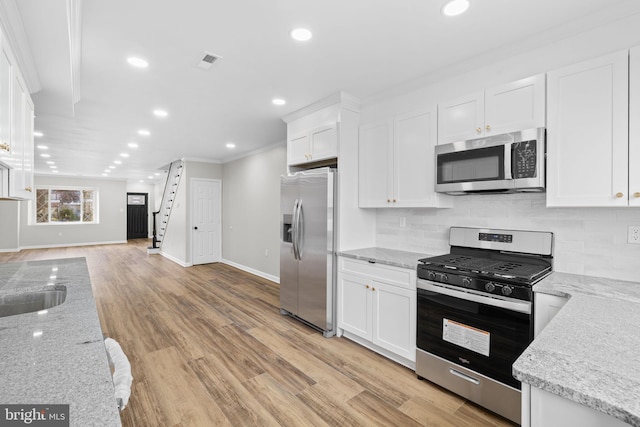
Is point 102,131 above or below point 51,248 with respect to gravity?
above

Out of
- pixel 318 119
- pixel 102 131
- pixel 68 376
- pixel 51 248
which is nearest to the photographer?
pixel 68 376

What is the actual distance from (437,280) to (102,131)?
512cm

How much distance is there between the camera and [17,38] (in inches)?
70.3

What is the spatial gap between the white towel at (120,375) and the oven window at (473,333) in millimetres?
1987

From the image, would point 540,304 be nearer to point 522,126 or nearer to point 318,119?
point 522,126

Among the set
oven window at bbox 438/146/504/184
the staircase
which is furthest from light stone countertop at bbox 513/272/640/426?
the staircase

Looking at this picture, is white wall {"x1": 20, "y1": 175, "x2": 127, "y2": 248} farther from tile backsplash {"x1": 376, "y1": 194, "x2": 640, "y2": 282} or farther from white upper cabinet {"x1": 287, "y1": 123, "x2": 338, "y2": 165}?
tile backsplash {"x1": 376, "y1": 194, "x2": 640, "y2": 282}

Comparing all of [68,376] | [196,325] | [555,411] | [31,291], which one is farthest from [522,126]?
[196,325]

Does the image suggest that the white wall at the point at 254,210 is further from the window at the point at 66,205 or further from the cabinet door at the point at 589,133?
the window at the point at 66,205

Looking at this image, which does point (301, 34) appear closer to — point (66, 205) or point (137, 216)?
point (66, 205)

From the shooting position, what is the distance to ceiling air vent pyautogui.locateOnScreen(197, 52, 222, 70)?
2.46m


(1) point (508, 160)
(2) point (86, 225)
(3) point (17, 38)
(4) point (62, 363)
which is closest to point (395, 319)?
(1) point (508, 160)

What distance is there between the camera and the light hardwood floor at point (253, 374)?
6.75 feet

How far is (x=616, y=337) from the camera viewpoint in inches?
43.8
